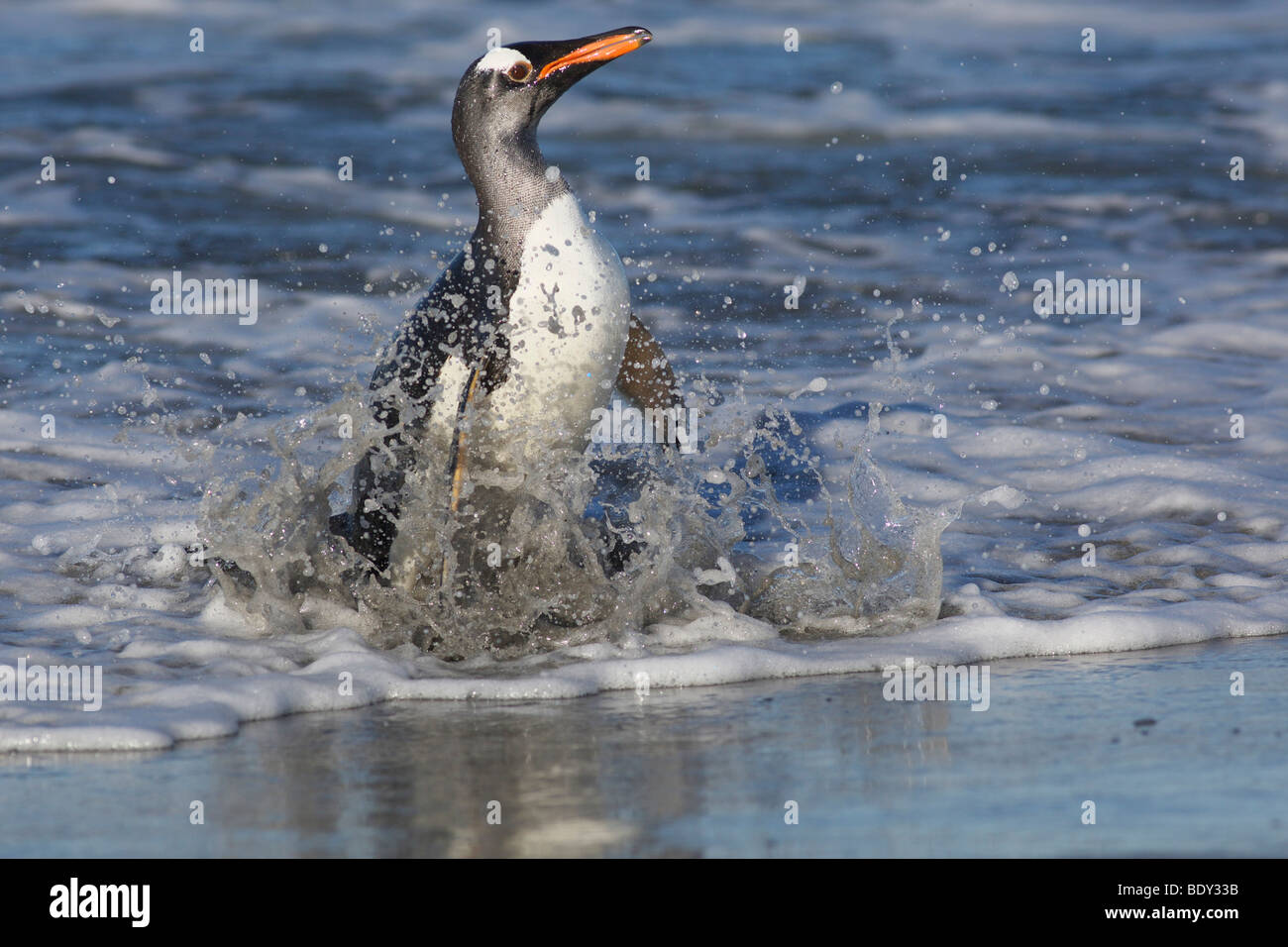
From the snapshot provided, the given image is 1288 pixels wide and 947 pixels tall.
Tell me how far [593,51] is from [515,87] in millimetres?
288

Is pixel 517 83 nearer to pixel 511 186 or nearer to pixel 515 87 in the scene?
pixel 515 87

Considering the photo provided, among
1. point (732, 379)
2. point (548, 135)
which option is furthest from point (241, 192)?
point (732, 379)

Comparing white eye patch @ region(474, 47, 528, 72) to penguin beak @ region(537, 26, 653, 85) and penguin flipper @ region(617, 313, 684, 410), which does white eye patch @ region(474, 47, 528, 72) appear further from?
penguin flipper @ region(617, 313, 684, 410)

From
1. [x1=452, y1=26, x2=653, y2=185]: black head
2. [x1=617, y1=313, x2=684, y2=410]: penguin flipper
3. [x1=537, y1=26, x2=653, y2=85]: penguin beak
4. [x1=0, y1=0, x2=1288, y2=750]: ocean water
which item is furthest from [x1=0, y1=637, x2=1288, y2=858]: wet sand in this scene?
[x1=537, y1=26, x2=653, y2=85]: penguin beak

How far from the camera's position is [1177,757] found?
3.29 meters

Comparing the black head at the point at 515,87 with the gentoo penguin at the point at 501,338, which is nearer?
the gentoo penguin at the point at 501,338

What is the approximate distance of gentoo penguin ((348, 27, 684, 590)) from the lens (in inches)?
193

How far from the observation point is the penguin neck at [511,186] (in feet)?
16.3

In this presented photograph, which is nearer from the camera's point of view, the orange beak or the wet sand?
the wet sand

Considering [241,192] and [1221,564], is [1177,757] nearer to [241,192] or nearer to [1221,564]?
[1221,564]

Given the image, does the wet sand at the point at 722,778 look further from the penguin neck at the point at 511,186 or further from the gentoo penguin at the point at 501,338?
the penguin neck at the point at 511,186

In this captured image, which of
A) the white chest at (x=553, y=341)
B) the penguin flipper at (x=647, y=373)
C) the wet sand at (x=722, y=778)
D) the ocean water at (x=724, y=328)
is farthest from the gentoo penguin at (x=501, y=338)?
the wet sand at (x=722, y=778)
